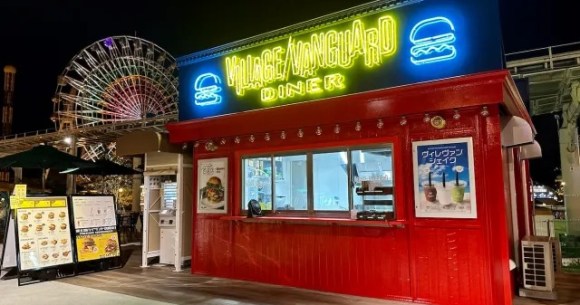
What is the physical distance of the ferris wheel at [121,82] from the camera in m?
19.7

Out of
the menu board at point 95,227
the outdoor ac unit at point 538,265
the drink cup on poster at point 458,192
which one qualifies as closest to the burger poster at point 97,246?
the menu board at point 95,227

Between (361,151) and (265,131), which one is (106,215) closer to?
(265,131)

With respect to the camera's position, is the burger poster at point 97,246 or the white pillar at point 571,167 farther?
the white pillar at point 571,167

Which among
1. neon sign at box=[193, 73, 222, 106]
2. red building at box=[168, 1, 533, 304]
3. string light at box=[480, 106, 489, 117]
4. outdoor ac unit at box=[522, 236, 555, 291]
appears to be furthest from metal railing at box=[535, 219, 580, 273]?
neon sign at box=[193, 73, 222, 106]

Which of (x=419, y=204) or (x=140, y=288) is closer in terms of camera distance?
(x=419, y=204)

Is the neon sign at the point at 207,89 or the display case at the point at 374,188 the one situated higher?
the neon sign at the point at 207,89

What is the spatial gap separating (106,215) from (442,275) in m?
6.14

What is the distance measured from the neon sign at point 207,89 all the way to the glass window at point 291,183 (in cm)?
187

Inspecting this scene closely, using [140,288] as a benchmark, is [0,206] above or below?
above

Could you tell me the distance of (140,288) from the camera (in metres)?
5.93

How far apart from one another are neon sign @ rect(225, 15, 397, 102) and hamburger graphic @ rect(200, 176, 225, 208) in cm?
159

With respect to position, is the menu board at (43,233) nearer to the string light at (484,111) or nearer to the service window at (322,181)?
the service window at (322,181)

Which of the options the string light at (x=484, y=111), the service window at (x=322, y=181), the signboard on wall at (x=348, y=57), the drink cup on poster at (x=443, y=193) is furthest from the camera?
the service window at (x=322, y=181)

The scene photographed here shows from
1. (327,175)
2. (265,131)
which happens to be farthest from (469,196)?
(265,131)
